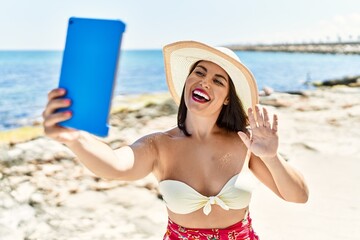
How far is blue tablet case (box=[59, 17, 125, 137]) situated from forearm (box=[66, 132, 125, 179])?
8.2 inches

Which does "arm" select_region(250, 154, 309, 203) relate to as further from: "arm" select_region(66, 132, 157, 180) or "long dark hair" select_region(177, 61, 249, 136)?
"arm" select_region(66, 132, 157, 180)

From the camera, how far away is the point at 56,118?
152 cm

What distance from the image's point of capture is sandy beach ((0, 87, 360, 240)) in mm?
4281

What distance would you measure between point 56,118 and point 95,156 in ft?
1.40

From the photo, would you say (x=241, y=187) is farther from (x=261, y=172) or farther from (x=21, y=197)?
(x=21, y=197)

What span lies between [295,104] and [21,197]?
5721 mm

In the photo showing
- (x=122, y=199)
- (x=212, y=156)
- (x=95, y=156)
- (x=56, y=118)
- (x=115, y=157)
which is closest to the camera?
(x=56, y=118)

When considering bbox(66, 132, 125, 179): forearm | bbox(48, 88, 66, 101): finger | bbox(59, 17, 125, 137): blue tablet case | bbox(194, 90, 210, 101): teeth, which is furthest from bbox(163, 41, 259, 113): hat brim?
bbox(48, 88, 66, 101): finger

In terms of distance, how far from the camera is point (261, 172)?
8.39 feet

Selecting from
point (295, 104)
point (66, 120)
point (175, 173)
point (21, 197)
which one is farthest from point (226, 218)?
point (295, 104)

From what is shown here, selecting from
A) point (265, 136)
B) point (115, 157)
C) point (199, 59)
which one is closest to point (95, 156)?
point (115, 157)

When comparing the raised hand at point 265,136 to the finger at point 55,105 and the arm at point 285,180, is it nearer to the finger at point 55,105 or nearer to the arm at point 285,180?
the arm at point 285,180

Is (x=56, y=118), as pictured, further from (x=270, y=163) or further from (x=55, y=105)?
(x=270, y=163)

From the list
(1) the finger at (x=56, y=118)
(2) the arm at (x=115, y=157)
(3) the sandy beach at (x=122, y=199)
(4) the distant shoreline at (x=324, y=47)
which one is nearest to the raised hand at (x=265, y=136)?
(2) the arm at (x=115, y=157)
